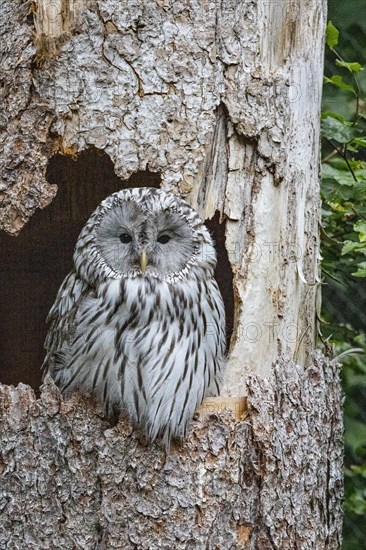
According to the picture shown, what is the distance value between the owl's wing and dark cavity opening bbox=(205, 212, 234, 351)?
0.41m

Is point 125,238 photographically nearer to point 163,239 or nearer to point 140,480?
point 163,239

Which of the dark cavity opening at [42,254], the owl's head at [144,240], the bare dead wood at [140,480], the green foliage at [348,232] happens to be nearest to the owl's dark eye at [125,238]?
the owl's head at [144,240]

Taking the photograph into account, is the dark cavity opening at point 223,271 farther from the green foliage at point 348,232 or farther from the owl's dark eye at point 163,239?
the green foliage at point 348,232

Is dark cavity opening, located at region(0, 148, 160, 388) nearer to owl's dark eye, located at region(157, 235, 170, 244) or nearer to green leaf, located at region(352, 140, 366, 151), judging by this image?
owl's dark eye, located at region(157, 235, 170, 244)

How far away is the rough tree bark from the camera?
262 centimetres

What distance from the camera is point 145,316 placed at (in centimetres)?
269

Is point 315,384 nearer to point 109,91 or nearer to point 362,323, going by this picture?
point 109,91

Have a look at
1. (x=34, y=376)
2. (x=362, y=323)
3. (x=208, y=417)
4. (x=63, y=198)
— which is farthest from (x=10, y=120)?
(x=362, y=323)

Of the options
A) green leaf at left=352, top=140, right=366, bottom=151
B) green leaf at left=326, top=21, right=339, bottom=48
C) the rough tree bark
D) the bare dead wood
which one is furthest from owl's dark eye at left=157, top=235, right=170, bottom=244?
green leaf at left=326, top=21, right=339, bottom=48

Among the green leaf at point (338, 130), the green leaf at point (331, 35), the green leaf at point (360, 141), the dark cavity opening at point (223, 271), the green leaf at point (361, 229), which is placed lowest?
the dark cavity opening at point (223, 271)

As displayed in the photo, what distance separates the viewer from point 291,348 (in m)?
2.88

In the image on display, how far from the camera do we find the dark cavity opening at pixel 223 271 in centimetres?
285

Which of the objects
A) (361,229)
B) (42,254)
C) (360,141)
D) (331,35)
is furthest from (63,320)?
(331,35)

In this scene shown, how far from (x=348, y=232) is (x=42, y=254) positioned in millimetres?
1257
